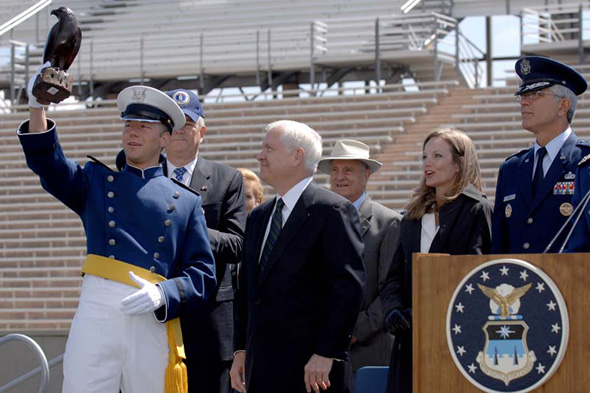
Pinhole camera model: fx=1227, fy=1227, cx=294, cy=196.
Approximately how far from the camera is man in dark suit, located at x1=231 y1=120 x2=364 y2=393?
415 cm

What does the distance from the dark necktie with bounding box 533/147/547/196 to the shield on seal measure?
→ 42.7 inches

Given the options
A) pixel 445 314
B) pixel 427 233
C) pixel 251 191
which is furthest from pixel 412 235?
pixel 251 191

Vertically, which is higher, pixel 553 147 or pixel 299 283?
pixel 553 147

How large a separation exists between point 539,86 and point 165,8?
2094 cm

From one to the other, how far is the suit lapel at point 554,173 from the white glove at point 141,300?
4.38 feet

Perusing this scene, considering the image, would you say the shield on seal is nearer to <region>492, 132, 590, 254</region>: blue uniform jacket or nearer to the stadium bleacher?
<region>492, 132, 590, 254</region>: blue uniform jacket

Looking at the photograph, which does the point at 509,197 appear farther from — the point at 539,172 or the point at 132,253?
the point at 132,253

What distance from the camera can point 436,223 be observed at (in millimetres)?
4613

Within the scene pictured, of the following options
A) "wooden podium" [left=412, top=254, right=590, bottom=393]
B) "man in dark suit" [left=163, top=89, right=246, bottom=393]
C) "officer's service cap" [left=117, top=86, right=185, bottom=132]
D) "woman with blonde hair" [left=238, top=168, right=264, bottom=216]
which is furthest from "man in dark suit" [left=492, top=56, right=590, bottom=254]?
"woman with blonde hair" [left=238, top=168, right=264, bottom=216]

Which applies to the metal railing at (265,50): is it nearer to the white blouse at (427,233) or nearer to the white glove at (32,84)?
the white blouse at (427,233)

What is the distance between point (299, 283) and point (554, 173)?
0.95 metres

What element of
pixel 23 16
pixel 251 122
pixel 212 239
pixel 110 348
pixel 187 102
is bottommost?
pixel 110 348

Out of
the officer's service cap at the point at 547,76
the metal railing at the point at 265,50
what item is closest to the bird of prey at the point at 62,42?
the officer's service cap at the point at 547,76

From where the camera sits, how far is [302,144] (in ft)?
14.3
